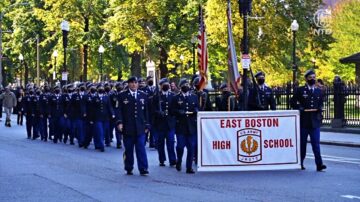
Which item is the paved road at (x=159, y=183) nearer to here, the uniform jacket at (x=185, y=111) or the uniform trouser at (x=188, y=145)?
the uniform trouser at (x=188, y=145)

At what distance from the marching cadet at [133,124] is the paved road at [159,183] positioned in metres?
0.32

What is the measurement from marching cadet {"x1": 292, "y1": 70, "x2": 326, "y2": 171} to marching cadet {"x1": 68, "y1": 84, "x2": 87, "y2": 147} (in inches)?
360

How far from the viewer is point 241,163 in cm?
1482

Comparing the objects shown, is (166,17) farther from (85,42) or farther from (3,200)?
(3,200)

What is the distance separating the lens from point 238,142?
1485cm

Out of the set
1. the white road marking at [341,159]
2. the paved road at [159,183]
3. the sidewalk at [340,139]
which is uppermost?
the sidewalk at [340,139]

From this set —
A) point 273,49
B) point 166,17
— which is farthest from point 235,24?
point 166,17

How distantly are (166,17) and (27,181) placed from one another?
33.7 meters

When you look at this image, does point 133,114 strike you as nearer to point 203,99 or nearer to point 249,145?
point 249,145

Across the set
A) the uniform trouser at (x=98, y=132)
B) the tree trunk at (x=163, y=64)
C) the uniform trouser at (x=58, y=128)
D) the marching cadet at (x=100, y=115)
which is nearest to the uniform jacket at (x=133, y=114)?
the marching cadet at (x=100, y=115)

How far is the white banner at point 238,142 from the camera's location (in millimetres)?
14805

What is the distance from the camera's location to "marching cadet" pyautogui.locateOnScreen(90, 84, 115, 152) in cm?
2155

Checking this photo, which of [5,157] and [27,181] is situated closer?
[27,181]

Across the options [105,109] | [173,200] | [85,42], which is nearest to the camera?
[173,200]
